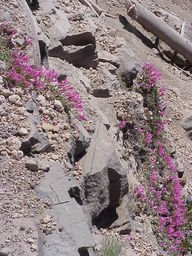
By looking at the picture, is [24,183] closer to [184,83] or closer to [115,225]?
[115,225]

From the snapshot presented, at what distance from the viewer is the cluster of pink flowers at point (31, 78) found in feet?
21.2

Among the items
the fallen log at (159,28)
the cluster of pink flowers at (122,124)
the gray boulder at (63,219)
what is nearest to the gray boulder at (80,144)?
the gray boulder at (63,219)

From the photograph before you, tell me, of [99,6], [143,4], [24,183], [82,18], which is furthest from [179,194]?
[143,4]

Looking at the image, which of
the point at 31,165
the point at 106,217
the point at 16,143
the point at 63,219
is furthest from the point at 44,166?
the point at 106,217

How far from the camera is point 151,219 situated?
8.27 meters

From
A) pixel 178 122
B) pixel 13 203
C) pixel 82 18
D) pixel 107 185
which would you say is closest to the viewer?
pixel 13 203

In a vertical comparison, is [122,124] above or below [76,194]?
below

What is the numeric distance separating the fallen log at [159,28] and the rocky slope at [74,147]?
1435mm

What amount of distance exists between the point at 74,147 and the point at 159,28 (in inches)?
303

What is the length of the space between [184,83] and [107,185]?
6.58m

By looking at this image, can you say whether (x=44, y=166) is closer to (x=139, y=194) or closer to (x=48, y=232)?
(x=48, y=232)

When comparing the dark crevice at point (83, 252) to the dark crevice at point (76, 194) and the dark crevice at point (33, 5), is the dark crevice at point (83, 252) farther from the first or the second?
the dark crevice at point (33, 5)

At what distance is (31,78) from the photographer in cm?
672

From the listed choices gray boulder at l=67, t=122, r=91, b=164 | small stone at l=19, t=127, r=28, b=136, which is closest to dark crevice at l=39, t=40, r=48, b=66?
gray boulder at l=67, t=122, r=91, b=164
